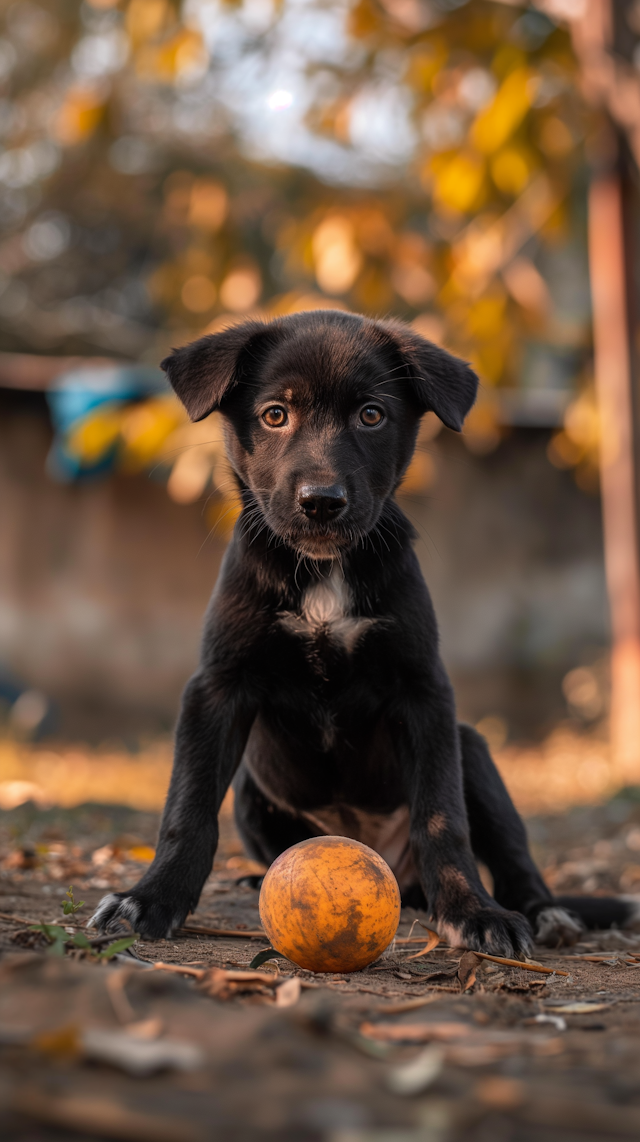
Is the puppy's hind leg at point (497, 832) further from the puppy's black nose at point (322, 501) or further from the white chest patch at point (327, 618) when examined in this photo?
the puppy's black nose at point (322, 501)

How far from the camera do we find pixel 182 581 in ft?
34.8

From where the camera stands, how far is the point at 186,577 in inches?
417

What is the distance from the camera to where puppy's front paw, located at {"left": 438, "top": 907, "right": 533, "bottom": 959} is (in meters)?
2.67

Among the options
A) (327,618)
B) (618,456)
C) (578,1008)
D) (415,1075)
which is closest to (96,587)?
(618,456)

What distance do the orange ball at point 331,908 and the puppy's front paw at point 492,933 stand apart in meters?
0.29

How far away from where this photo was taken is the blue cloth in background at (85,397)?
9.77 metres

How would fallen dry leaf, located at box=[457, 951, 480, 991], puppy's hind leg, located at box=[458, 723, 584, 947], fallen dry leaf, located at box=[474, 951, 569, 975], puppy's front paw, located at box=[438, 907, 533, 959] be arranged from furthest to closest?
puppy's hind leg, located at box=[458, 723, 584, 947], puppy's front paw, located at box=[438, 907, 533, 959], fallen dry leaf, located at box=[474, 951, 569, 975], fallen dry leaf, located at box=[457, 951, 480, 991]

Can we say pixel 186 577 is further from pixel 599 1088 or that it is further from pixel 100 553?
pixel 599 1088

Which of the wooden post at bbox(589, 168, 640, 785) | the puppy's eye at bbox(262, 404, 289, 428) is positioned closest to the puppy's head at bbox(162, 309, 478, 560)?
the puppy's eye at bbox(262, 404, 289, 428)

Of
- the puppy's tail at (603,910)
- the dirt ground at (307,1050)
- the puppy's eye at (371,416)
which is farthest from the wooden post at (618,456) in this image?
the dirt ground at (307,1050)

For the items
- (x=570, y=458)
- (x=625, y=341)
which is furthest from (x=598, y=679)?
(x=625, y=341)

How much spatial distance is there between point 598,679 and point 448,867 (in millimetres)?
8020

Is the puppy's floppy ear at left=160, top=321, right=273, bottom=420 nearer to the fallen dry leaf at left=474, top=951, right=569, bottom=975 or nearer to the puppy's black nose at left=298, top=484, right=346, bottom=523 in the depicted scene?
the puppy's black nose at left=298, top=484, right=346, bottom=523

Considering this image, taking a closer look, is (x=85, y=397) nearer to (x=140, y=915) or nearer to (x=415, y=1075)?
(x=140, y=915)
